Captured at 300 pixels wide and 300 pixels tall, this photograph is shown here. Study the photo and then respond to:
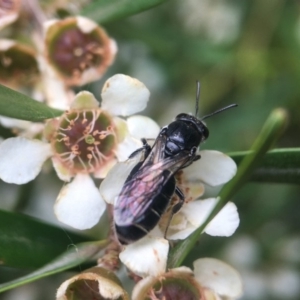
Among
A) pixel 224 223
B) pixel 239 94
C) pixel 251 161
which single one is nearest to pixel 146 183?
pixel 224 223

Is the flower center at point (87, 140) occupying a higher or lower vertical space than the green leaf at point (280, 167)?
lower

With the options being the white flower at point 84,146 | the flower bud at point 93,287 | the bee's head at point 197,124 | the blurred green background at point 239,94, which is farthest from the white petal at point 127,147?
the blurred green background at point 239,94

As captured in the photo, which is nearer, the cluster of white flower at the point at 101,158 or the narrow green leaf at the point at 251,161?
the narrow green leaf at the point at 251,161

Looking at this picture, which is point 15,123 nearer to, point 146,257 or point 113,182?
point 113,182

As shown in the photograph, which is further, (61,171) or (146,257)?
(61,171)

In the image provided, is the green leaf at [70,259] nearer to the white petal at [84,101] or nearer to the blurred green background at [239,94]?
the white petal at [84,101]

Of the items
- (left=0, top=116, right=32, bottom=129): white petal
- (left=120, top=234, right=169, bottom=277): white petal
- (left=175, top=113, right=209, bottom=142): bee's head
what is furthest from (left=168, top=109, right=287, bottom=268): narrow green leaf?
(left=0, top=116, right=32, bottom=129): white petal
